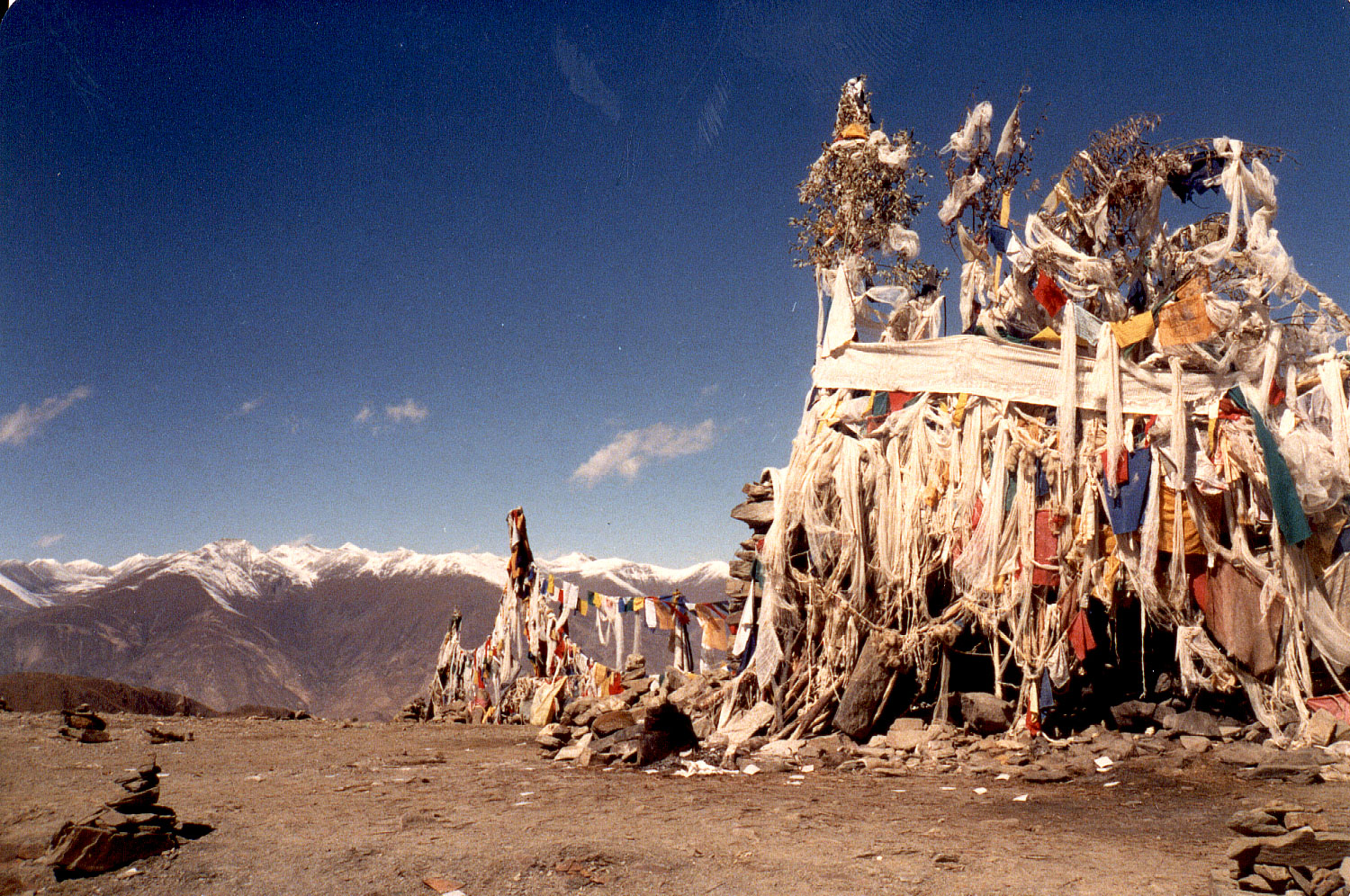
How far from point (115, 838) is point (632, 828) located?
2590 millimetres

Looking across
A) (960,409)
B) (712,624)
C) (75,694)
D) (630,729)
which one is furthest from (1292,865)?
(75,694)

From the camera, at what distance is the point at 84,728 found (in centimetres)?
881

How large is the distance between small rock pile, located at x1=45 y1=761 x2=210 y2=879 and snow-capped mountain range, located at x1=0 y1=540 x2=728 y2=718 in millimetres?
24286

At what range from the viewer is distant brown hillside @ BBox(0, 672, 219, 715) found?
1439 cm

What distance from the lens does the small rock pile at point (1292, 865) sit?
2.91 meters

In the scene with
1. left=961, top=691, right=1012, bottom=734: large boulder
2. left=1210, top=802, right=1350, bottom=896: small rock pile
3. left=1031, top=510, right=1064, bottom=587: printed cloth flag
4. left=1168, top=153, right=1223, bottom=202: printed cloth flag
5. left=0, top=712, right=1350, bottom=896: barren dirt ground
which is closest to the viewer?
left=1210, top=802, right=1350, bottom=896: small rock pile

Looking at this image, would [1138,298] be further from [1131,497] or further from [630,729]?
[630,729]

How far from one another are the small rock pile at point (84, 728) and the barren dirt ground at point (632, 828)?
73 centimetres

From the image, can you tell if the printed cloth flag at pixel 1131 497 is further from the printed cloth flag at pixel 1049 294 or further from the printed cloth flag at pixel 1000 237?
the printed cloth flag at pixel 1000 237

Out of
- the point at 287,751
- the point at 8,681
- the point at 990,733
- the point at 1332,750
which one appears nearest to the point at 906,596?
the point at 990,733

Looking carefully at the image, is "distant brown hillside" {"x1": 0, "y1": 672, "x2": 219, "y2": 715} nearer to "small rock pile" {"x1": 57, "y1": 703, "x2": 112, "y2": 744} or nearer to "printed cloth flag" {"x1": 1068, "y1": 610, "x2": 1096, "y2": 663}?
"small rock pile" {"x1": 57, "y1": 703, "x2": 112, "y2": 744}

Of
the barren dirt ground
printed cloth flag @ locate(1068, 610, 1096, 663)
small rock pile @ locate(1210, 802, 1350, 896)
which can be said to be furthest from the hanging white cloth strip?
small rock pile @ locate(1210, 802, 1350, 896)

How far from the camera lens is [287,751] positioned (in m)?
8.20

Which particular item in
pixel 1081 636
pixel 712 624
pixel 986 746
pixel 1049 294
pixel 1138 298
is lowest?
pixel 986 746
